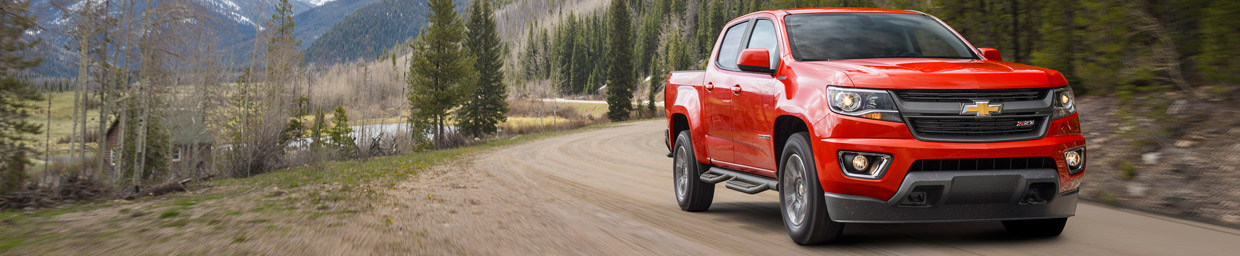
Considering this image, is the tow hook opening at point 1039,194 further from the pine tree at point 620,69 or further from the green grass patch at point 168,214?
the pine tree at point 620,69

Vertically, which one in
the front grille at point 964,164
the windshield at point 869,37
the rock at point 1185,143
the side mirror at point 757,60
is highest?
the windshield at point 869,37

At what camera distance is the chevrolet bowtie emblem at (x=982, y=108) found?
4762 mm

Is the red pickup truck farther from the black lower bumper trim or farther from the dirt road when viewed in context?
the dirt road

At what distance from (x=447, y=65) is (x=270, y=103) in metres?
12.6

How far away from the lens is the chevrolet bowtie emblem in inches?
187

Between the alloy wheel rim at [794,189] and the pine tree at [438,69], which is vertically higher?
the pine tree at [438,69]

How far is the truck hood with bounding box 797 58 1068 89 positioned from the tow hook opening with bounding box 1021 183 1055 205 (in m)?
0.62

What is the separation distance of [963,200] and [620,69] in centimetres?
7536

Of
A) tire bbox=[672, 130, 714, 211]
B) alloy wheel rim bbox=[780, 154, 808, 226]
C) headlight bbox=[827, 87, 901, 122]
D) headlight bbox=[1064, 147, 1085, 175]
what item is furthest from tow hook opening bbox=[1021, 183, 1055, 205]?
tire bbox=[672, 130, 714, 211]

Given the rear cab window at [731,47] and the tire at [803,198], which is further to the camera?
the rear cab window at [731,47]

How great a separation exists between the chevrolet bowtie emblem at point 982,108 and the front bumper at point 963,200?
36 centimetres

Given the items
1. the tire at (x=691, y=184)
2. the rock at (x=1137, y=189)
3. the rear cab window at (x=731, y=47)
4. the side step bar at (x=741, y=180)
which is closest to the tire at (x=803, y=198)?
the side step bar at (x=741, y=180)

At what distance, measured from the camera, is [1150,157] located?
7.98 m

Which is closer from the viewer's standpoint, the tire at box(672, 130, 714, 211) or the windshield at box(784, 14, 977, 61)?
the windshield at box(784, 14, 977, 61)
